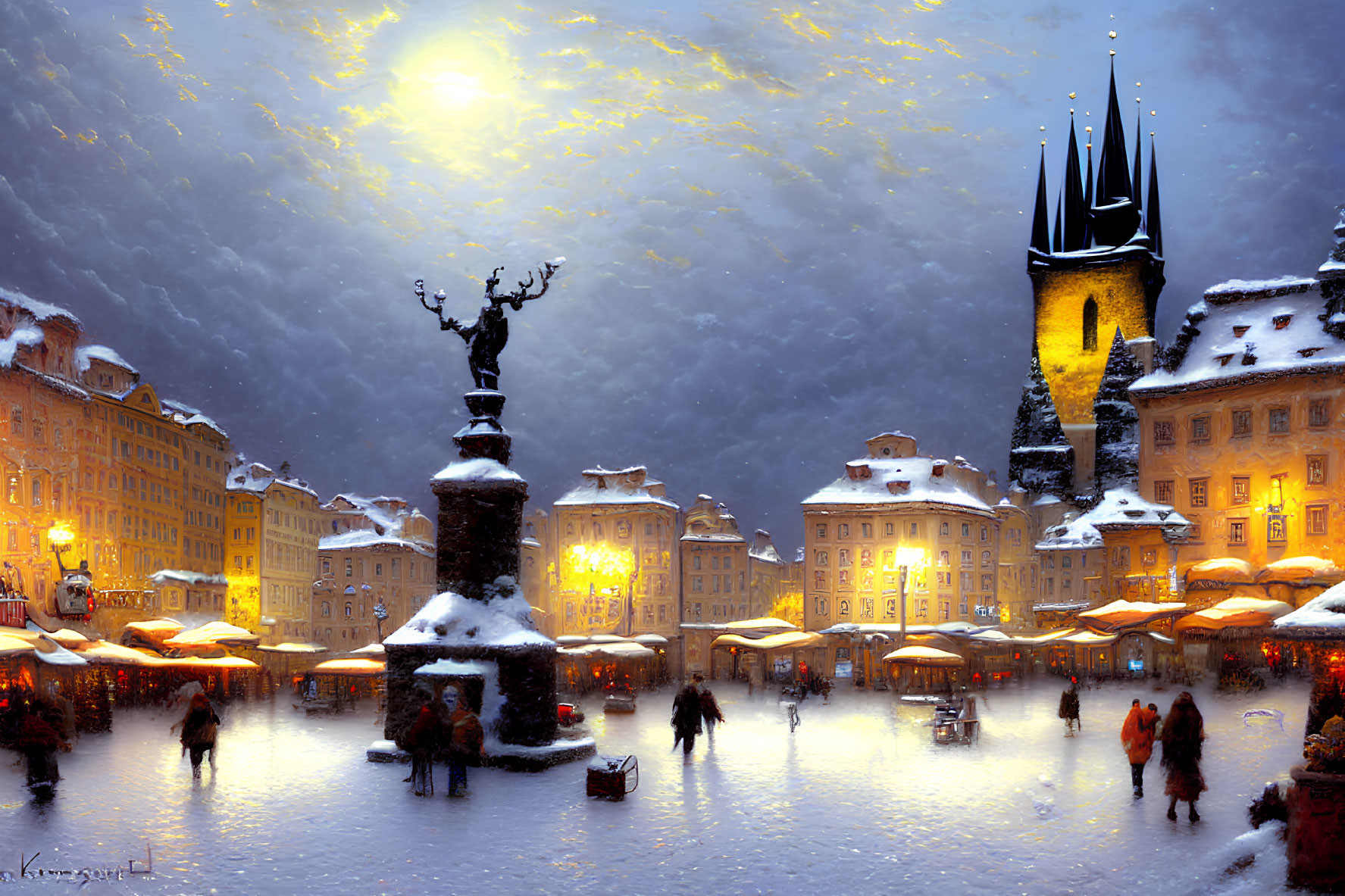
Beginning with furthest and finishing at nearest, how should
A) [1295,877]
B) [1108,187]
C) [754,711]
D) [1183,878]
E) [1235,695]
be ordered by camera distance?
[1108,187] < [754,711] < [1235,695] < [1183,878] < [1295,877]

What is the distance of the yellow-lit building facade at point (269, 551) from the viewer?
203 ft

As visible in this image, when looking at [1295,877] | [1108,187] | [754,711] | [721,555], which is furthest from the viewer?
[1108,187]

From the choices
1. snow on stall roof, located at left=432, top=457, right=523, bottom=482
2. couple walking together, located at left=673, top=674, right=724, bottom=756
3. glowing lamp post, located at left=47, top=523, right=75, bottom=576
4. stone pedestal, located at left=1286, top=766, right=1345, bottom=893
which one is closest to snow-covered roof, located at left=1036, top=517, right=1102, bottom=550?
couple walking together, located at left=673, top=674, right=724, bottom=756

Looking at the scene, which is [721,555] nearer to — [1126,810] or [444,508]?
[444,508]

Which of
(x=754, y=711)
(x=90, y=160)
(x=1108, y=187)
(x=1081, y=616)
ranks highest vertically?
(x=1108, y=187)

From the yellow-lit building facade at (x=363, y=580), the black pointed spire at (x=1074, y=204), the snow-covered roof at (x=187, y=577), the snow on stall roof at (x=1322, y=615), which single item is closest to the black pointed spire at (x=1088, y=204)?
the black pointed spire at (x=1074, y=204)

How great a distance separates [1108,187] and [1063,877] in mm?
79616

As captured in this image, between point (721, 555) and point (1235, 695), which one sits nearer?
point (1235, 695)

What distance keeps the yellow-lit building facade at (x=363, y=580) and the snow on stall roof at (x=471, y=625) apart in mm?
50630

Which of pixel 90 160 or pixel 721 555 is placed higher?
pixel 90 160

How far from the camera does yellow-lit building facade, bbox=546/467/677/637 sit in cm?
6575

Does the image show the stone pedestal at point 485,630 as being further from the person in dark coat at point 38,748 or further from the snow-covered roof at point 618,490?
the snow-covered roof at point 618,490

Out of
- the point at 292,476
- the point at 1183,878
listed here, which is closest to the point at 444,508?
the point at 1183,878

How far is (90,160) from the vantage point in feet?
165
